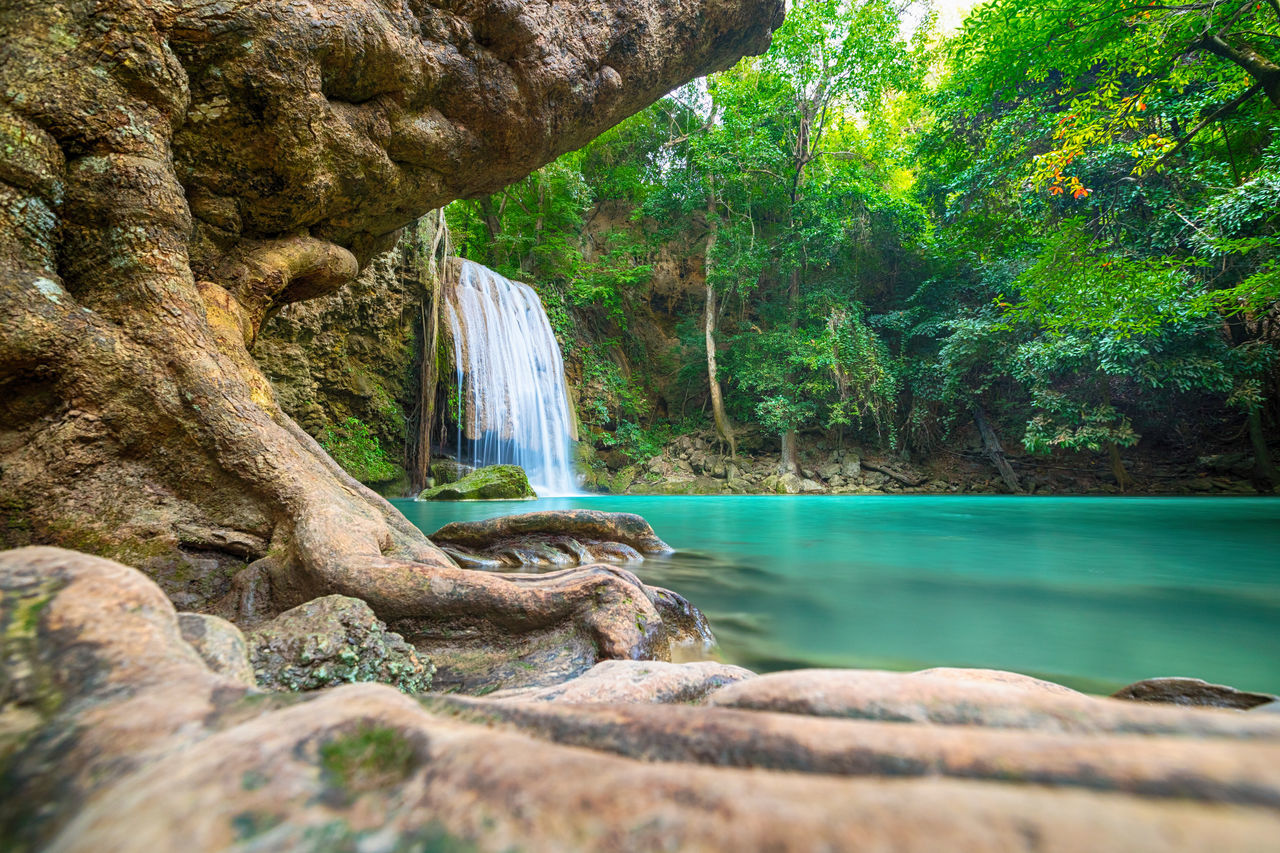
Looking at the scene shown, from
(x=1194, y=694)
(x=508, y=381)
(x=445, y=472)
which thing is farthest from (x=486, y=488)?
(x=1194, y=694)

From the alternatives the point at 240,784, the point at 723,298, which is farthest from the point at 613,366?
the point at 240,784

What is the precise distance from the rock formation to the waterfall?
1176 centimetres

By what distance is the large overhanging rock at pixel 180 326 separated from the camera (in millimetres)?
2252

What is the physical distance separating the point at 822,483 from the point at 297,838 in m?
17.2

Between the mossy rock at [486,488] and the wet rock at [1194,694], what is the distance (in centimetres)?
1027

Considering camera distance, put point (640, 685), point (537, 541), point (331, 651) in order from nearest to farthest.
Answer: point (640, 685) < point (331, 651) < point (537, 541)

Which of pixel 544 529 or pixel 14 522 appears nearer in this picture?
pixel 14 522

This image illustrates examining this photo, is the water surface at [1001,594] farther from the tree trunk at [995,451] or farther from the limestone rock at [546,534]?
the tree trunk at [995,451]

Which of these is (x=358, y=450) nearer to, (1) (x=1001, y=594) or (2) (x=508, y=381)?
(2) (x=508, y=381)

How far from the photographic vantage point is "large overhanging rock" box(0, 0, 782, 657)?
A: 2252mm

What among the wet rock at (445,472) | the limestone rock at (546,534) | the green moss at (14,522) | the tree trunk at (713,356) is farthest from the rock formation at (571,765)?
the tree trunk at (713,356)

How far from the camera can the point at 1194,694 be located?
1.43m

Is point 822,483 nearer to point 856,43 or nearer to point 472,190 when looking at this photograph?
point 856,43

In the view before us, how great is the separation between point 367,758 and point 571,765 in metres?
0.28
